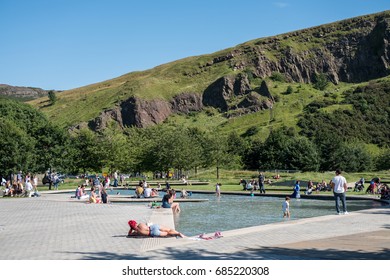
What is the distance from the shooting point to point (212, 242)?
12922 millimetres

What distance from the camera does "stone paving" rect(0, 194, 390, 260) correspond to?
36.5 ft

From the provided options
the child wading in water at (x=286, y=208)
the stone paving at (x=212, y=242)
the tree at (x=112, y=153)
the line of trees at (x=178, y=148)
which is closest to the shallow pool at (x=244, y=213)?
the child wading in water at (x=286, y=208)

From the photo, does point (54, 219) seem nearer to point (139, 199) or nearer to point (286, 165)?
point (139, 199)

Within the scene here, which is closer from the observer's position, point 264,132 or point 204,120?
point 264,132

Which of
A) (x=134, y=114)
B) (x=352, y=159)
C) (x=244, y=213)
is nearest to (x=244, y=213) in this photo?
(x=244, y=213)

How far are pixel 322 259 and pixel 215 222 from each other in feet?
35.9

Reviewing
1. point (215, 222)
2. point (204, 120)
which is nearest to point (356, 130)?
point (204, 120)

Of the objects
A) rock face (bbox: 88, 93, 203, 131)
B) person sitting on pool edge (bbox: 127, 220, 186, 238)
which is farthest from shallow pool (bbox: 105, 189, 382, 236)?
rock face (bbox: 88, 93, 203, 131)

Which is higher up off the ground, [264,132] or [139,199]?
[264,132]

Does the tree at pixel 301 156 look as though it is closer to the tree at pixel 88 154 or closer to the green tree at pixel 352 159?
A: the green tree at pixel 352 159

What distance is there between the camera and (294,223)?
674 inches

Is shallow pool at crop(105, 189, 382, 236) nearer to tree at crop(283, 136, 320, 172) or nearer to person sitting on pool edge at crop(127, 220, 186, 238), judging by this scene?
person sitting on pool edge at crop(127, 220, 186, 238)

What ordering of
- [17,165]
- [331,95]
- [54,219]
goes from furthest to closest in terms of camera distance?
[331,95] → [17,165] → [54,219]
